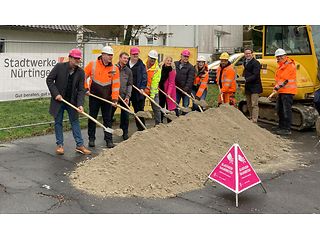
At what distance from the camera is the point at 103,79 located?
812 centimetres

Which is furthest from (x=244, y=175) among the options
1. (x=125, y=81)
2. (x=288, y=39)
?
(x=288, y=39)

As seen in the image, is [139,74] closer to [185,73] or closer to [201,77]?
[185,73]

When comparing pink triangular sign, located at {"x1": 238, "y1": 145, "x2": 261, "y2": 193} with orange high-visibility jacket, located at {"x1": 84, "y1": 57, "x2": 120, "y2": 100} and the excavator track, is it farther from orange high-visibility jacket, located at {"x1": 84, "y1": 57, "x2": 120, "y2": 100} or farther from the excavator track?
the excavator track

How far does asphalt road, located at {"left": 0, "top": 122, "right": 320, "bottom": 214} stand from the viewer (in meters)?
5.16

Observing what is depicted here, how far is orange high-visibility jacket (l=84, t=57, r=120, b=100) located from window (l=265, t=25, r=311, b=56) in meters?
5.47

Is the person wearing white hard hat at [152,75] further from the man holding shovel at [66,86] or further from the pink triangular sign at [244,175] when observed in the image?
the pink triangular sign at [244,175]

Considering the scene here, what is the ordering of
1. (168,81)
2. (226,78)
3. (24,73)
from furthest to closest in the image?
→ (226,78) → (168,81) → (24,73)

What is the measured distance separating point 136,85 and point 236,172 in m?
4.10

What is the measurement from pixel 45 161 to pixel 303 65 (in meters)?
7.16

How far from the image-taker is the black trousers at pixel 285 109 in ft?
32.9

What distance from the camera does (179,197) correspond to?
5609 mm

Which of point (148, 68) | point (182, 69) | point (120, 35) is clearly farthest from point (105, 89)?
point (120, 35)

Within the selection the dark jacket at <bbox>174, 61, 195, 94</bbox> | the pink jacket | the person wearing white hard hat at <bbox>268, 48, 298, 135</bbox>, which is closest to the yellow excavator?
the person wearing white hard hat at <bbox>268, 48, 298, 135</bbox>

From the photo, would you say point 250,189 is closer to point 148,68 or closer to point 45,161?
point 45,161
